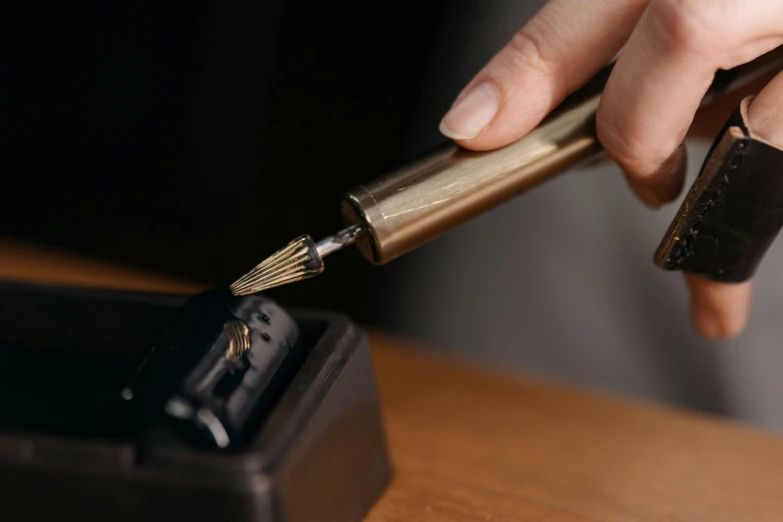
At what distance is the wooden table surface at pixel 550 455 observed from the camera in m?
0.37

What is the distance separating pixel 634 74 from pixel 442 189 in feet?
0.32

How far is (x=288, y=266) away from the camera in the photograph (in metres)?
0.35

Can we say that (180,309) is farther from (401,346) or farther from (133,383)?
(401,346)

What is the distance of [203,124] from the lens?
27.5 inches

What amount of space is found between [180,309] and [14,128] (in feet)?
1.58

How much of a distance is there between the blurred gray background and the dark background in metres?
0.04

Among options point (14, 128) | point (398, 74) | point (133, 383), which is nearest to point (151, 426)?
point (133, 383)

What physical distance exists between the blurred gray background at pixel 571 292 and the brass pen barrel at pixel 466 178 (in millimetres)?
298

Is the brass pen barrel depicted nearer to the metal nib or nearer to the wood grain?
the metal nib

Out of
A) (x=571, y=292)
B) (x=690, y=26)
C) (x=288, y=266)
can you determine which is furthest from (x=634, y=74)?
(x=571, y=292)

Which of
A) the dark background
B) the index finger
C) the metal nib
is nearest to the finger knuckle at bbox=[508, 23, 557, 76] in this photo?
the index finger

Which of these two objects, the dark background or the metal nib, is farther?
the dark background

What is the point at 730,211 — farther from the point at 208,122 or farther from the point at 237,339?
the point at 208,122

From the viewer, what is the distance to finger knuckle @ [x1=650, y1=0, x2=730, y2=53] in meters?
0.33
